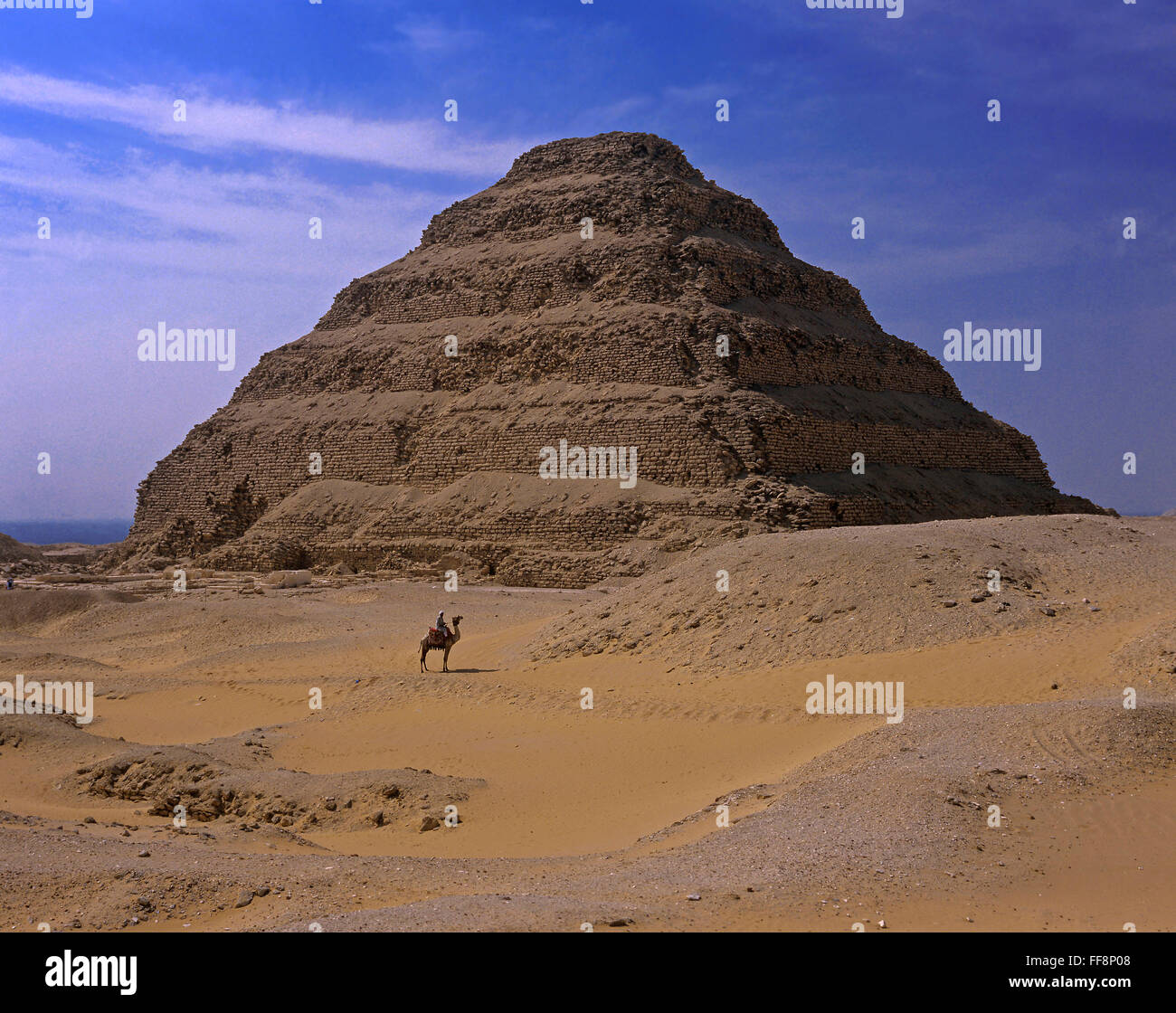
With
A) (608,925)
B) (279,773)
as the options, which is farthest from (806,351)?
(608,925)

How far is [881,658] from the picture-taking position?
12.2 meters

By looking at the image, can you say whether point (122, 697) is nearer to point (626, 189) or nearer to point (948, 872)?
point (948, 872)

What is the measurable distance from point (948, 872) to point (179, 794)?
683 centimetres

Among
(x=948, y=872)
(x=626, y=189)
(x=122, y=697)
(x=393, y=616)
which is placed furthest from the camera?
(x=626, y=189)

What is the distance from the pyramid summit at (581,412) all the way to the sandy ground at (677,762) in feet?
48.2

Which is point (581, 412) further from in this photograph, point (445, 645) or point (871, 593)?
point (871, 593)

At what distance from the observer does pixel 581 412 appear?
37750 millimetres

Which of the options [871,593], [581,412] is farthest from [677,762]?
[581,412]

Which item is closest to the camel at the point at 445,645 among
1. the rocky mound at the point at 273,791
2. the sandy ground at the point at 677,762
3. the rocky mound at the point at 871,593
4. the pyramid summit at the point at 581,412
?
the sandy ground at the point at 677,762

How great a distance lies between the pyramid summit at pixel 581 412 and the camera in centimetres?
3406

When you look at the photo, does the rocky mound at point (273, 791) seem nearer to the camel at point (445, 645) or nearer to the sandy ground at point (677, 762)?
the sandy ground at point (677, 762)

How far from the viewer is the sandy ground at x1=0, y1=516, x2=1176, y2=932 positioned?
5.21 metres

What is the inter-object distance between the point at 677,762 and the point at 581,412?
28.5 m

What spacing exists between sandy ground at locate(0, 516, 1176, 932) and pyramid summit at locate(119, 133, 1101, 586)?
48.2ft
